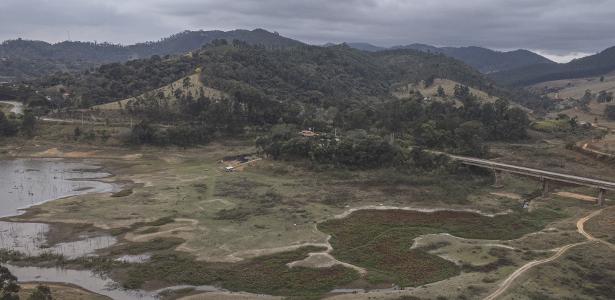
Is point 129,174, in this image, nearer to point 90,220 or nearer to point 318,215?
point 90,220

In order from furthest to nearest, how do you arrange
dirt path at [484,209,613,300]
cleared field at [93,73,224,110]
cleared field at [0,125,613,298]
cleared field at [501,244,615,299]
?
cleared field at [93,73,224,110], cleared field at [0,125,613,298], dirt path at [484,209,613,300], cleared field at [501,244,615,299]

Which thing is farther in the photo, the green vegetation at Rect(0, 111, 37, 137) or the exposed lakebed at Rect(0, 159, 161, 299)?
the green vegetation at Rect(0, 111, 37, 137)

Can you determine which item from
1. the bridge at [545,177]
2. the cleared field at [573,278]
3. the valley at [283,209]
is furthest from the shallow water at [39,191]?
the bridge at [545,177]

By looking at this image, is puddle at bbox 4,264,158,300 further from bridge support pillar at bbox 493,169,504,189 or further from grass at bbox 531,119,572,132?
grass at bbox 531,119,572,132

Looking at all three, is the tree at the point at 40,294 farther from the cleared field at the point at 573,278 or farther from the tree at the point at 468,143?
the tree at the point at 468,143

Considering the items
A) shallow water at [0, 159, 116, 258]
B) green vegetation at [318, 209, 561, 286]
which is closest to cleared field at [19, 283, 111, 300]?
shallow water at [0, 159, 116, 258]

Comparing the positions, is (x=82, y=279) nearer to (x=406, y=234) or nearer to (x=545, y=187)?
(x=406, y=234)

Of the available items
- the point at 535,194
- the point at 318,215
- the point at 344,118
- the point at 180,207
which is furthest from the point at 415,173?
the point at 344,118
